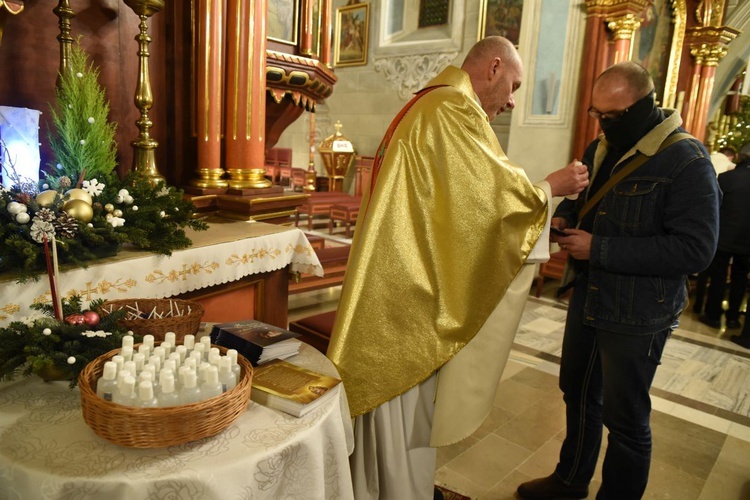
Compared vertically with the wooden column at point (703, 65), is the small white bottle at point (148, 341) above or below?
below

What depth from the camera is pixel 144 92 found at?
8.55 feet

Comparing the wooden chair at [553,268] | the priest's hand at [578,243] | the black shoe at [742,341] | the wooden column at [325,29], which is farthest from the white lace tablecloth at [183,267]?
the black shoe at [742,341]

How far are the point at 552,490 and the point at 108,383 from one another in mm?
2020

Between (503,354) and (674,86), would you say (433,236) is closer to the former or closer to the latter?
(503,354)

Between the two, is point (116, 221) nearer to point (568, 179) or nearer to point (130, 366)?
point (130, 366)

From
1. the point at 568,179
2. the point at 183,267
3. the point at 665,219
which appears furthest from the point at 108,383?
the point at 665,219

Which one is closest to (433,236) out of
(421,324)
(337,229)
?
(421,324)

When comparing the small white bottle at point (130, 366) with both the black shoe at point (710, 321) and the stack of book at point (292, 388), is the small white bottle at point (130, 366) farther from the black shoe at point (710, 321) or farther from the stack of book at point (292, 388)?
the black shoe at point (710, 321)

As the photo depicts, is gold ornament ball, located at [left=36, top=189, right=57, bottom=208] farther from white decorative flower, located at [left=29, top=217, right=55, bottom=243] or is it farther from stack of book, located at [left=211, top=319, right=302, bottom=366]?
stack of book, located at [left=211, top=319, right=302, bottom=366]

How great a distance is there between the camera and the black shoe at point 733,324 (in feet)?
18.6

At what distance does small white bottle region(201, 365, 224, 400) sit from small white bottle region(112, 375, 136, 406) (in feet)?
0.47

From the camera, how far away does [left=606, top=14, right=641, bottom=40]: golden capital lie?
20.0ft

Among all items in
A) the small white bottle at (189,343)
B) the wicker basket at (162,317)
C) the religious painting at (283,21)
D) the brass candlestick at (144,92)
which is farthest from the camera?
the religious painting at (283,21)

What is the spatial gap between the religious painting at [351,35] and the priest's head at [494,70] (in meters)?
9.58
